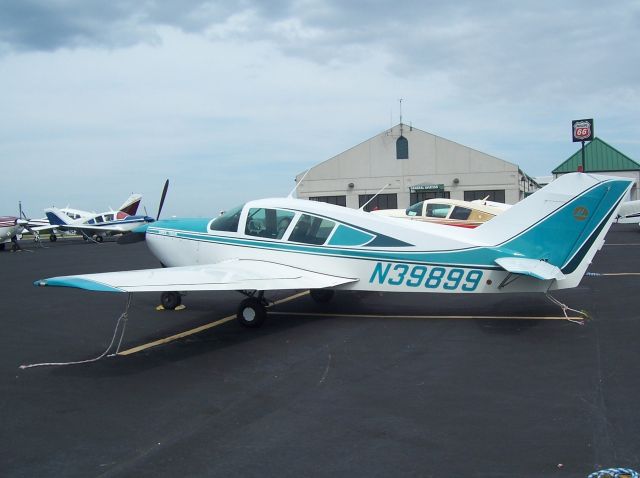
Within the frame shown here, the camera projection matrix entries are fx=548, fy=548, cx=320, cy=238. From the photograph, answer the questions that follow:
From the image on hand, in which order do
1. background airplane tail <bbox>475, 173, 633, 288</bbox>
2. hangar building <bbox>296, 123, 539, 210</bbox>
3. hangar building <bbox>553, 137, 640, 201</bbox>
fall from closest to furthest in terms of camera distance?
background airplane tail <bbox>475, 173, 633, 288</bbox> → hangar building <bbox>296, 123, 539, 210</bbox> → hangar building <bbox>553, 137, 640, 201</bbox>

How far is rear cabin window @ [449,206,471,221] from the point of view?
61.7ft

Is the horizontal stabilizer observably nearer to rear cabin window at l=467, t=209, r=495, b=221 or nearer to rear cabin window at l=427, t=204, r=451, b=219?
rear cabin window at l=467, t=209, r=495, b=221

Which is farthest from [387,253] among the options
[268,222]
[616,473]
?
[616,473]

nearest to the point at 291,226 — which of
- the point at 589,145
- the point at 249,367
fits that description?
the point at 249,367

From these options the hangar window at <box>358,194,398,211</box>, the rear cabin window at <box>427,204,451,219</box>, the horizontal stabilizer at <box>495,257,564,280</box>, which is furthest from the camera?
the hangar window at <box>358,194,398,211</box>

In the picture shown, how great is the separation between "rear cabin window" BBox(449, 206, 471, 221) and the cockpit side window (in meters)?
11.0

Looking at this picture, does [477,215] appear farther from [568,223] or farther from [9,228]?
[9,228]

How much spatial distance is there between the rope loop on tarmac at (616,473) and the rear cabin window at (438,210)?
15.6 meters

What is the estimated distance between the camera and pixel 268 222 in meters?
9.21

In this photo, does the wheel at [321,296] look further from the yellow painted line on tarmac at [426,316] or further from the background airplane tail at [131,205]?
the background airplane tail at [131,205]

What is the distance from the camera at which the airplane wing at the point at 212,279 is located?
A: 253 inches

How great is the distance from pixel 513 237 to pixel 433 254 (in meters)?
1.17

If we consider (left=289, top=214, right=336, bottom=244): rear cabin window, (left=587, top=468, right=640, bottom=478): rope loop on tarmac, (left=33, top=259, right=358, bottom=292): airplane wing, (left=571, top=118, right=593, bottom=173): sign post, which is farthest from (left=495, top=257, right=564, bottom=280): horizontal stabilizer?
(left=571, top=118, right=593, bottom=173): sign post

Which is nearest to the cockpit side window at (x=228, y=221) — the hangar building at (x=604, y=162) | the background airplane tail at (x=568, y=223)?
the background airplane tail at (x=568, y=223)
